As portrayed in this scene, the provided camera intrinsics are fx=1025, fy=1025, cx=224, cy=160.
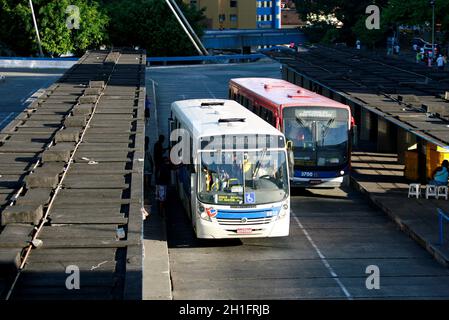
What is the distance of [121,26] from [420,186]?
60.5 m

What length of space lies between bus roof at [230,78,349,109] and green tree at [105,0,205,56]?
159 ft

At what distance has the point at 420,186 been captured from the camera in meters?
28.5

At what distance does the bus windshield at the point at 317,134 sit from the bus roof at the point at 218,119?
1822 mm

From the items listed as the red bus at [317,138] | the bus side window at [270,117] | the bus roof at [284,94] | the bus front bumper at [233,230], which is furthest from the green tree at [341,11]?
the bus front bumper at [233,230]

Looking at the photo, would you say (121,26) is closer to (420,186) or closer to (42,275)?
(420,186)

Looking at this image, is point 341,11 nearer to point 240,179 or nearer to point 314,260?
point 240,179

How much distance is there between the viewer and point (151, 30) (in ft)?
282

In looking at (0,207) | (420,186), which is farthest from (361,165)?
(0,207)

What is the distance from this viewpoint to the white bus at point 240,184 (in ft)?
71.8

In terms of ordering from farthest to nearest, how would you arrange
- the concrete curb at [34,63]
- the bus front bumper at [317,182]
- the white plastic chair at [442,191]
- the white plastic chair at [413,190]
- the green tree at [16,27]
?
the green tree at [16,27] < the concrete curb at [34,63] < the bus front bumper at [317,182] < the white plastic chair at [413,190] < the white plastic chair at [442,191]

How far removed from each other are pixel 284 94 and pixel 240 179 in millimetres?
9658

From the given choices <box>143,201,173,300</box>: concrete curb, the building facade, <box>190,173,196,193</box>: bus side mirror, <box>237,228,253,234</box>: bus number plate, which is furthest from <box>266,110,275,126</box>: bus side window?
the building facade

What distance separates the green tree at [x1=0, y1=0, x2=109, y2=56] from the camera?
82.0 metres

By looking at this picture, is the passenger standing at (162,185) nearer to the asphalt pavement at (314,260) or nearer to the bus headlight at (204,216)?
the asphalt pavement at (314,260)
